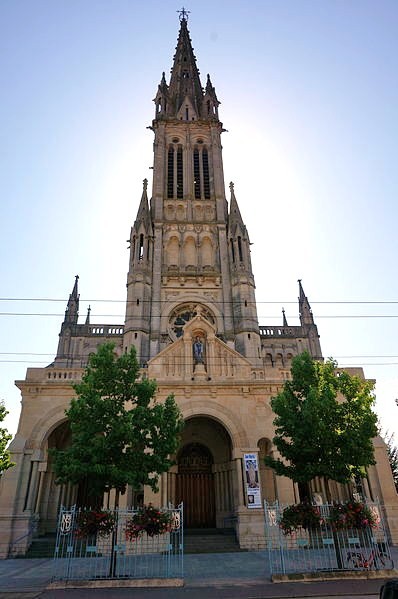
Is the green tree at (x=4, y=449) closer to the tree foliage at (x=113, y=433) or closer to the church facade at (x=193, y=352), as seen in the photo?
the church facade at (x=193, y=352)

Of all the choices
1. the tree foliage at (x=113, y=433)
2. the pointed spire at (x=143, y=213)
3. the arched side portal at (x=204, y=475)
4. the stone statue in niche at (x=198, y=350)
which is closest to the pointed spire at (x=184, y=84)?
the pointed spire at (x=143, y=213)

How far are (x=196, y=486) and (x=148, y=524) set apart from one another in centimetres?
1087

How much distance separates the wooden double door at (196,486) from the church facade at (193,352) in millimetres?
58

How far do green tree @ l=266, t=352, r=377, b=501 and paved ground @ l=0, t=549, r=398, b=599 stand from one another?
3.45m

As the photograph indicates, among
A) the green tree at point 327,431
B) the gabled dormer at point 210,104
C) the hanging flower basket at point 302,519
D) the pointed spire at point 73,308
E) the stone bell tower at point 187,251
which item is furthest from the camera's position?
the gabled dormer at point 210,104

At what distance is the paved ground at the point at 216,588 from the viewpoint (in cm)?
875

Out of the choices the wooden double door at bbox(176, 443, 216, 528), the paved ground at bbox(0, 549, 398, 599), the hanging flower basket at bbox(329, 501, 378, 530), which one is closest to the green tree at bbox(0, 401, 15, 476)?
the paved ground at bbox(0, 549, 398, 599)

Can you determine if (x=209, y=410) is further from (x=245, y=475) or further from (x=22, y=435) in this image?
(x=22, y=435)

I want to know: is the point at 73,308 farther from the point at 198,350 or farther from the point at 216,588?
the point at 216,588

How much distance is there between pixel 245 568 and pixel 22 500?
10.2 meters

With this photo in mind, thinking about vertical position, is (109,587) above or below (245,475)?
below

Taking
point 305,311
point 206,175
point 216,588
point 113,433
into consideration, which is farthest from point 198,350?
point 206,175

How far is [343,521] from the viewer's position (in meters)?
10.9

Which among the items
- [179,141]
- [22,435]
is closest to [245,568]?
[22,435]
